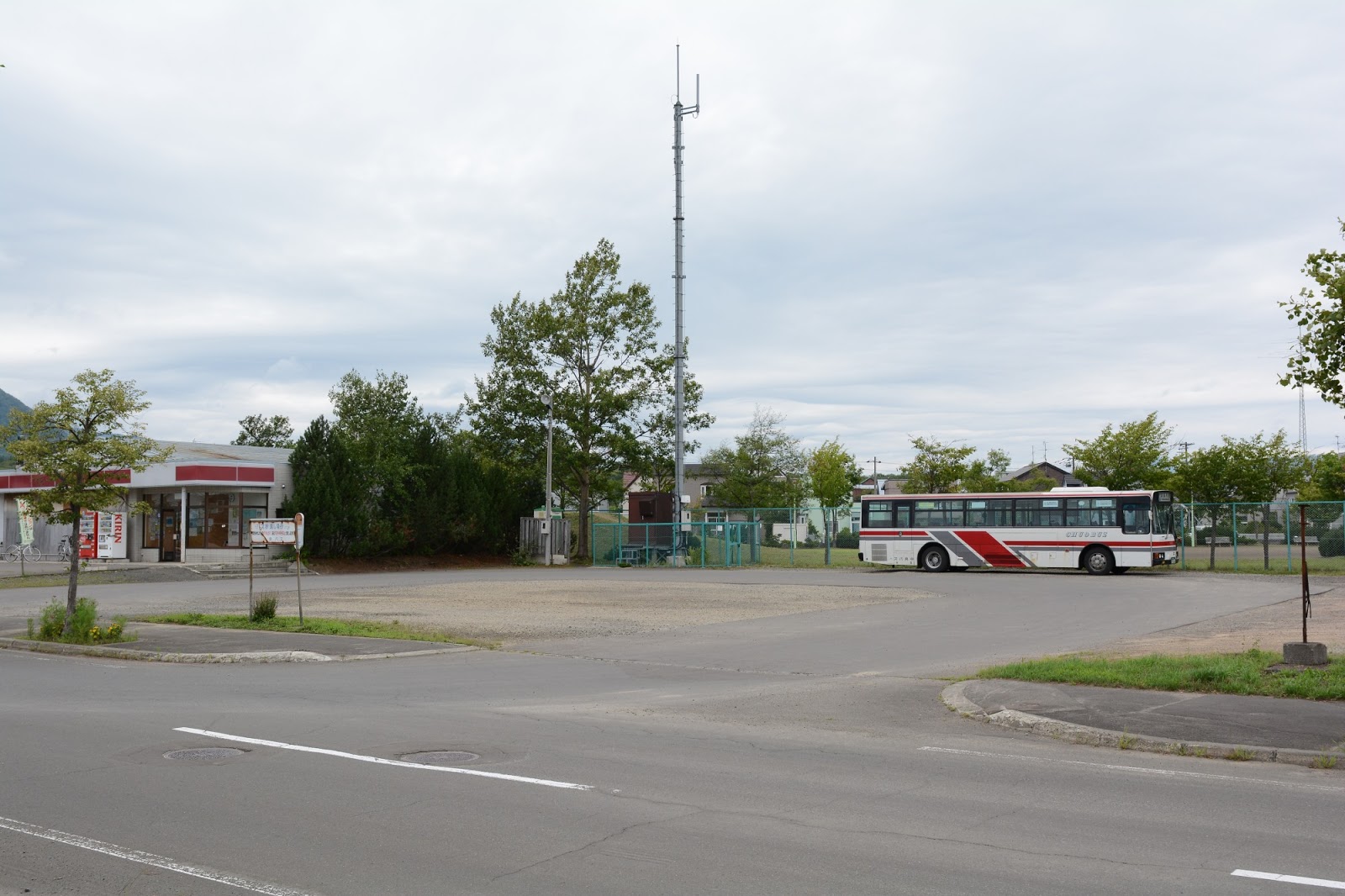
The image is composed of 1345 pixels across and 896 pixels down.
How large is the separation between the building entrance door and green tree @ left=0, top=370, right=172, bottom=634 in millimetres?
30177

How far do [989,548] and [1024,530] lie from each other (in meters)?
1.46

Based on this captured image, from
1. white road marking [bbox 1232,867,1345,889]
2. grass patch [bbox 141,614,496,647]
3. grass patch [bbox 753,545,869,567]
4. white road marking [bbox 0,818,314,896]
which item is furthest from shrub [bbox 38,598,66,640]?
grass patch [bbox 753,545,869,567]

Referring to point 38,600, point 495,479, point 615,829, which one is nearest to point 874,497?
point 495,479

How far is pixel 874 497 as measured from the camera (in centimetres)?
4269

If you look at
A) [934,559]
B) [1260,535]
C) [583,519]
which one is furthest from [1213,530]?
[583,519]

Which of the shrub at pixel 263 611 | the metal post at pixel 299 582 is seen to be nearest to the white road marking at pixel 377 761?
the metal post at pixel 299 582

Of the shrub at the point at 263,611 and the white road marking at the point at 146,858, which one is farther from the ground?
the white road marking at the point at 146,858

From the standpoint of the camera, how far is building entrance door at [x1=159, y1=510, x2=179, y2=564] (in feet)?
158

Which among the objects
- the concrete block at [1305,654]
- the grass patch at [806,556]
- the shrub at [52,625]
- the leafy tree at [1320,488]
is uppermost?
the leafy tree at [1320,488]

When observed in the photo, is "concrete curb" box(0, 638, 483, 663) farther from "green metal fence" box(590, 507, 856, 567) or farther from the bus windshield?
"green metal fence" box(590, 507, 856, 567)

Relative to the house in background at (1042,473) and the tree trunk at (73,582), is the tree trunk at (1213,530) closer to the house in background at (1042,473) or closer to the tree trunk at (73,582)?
the tree trunk at (73,582)

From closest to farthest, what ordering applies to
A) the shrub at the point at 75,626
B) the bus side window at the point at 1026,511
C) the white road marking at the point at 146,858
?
1. the white road marking at the point at 146,858
2. the shrub at the point at 75,626
3. the bus side window at the point at 1026,511

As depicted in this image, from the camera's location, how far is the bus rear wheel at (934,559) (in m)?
41.3

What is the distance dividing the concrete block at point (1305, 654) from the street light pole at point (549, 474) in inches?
1510
